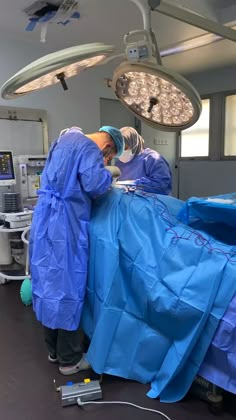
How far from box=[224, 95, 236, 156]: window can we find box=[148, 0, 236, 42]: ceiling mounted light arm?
Result: 157 inches

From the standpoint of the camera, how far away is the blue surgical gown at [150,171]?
3074mm

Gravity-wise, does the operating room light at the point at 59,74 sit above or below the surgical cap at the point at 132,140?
above

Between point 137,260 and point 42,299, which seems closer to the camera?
point 137,260

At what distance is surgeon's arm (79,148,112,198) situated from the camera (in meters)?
1.76

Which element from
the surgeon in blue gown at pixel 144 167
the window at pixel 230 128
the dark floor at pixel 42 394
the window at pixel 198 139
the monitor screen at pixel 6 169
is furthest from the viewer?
the window at pixel 198 139

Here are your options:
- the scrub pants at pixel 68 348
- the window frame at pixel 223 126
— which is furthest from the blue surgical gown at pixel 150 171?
the window frame at pixel 223 126

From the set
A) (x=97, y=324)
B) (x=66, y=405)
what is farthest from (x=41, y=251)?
(x=66, y=405)

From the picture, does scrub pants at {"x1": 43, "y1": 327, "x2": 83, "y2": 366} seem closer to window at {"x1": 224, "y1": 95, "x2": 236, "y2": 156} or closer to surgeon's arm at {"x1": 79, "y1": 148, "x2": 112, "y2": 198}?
surgeon's arm at {"x1": 79, "y1": 148, "x2": 112, "y2": 198}

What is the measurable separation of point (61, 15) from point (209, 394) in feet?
8.60

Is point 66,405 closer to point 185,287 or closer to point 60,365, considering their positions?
point 60,365

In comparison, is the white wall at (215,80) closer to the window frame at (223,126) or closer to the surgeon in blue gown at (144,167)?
the window frame at (223,126)

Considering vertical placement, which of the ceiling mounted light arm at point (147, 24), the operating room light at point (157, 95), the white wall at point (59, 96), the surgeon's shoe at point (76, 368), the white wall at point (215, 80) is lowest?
the surgeon's shoe at point (76, 368)

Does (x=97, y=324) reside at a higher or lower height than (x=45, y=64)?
lower

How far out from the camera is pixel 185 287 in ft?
5.13
